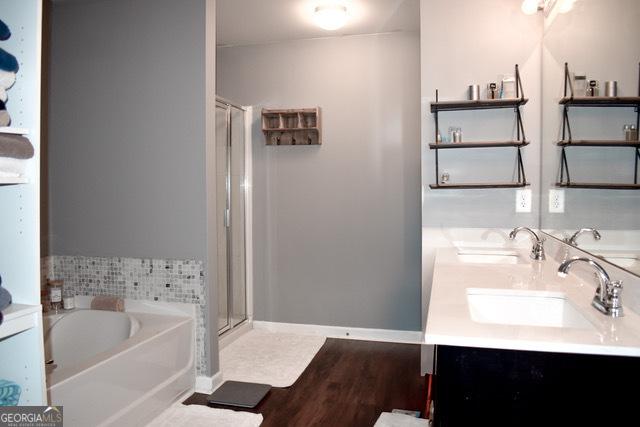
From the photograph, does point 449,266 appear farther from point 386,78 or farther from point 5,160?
point 386,78

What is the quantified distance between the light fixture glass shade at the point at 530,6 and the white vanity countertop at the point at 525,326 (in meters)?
1.68

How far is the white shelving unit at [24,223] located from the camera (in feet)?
4.35

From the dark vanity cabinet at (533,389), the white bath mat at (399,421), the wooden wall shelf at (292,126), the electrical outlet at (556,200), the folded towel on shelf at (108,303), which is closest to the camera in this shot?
the dark vanity cabinet at (533,389)

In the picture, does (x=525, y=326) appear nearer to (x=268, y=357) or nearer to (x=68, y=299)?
(x=268, y=357)

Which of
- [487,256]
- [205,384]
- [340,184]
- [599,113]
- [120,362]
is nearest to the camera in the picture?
[599,113]

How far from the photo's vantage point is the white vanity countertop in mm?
1133

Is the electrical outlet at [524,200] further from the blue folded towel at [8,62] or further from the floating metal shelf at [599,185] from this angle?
the blue folded towel at [8,62]

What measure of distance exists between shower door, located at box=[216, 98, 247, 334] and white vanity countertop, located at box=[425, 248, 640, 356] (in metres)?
2.24

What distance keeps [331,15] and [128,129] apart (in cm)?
160

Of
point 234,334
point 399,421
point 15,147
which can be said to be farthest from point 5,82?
point 234,334

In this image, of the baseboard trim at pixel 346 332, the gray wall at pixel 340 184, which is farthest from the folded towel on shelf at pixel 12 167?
the baseboard trim at pixel 346 332

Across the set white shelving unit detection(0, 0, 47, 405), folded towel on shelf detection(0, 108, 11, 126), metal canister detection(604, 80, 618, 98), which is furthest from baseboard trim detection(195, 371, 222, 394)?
metal canister detection(604, 80, 618, 98)

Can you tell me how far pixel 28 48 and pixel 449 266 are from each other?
1.88m

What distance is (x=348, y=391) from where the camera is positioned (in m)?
2.92
